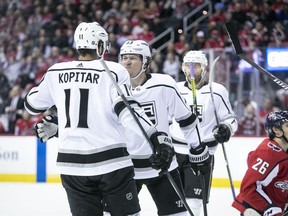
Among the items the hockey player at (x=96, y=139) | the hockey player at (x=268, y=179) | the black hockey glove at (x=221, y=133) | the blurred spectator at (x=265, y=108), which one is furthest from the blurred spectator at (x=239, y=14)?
the hockey player at (x=96, y=139)

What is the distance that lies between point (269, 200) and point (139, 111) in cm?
84

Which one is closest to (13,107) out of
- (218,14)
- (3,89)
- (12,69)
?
(3,89)

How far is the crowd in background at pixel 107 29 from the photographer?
11.0 meters

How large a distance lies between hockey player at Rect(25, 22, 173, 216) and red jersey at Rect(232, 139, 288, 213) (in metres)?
0.51

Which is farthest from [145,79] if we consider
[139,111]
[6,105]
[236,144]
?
[6,105]

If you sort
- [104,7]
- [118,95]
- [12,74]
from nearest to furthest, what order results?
[118,95] < [12,74] < [104,7]

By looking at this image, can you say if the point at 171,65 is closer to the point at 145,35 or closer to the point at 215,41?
the point at 215,41

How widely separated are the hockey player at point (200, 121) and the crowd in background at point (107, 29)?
156 inches

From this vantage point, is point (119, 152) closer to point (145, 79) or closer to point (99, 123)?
point (99, 123)

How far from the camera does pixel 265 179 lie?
150 inches

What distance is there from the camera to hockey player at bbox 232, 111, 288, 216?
3.82 meters

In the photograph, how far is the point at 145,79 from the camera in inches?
176

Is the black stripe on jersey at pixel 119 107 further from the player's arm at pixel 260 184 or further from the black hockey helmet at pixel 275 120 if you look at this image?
the black hockey helmet at pixel 275 120

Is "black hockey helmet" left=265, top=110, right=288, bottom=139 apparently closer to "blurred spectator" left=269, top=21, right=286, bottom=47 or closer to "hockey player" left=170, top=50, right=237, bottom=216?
"hockey player" left=170, top=50, right=237, bottom=216
